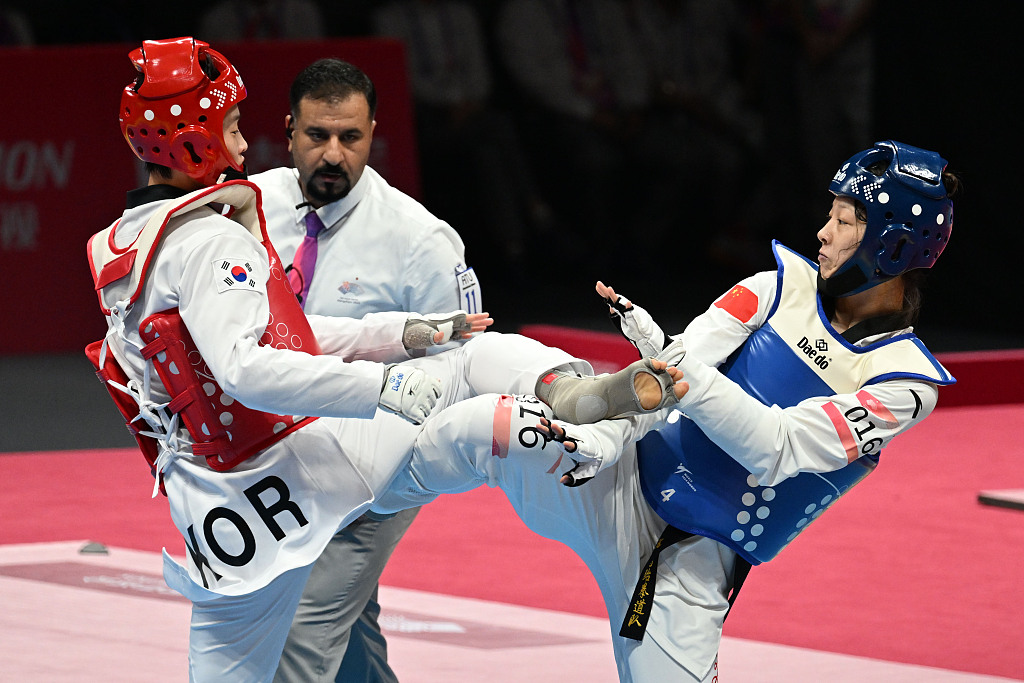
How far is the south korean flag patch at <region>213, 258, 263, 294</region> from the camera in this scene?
3.11m

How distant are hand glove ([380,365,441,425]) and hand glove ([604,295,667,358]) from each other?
1.54 ft

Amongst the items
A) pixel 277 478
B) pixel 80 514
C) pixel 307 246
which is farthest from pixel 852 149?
pixel 277 478

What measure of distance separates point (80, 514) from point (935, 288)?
726cm

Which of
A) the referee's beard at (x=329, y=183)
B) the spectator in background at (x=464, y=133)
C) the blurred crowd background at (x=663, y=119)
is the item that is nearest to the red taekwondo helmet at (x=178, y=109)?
the referee's beard at (x=329, y=183)

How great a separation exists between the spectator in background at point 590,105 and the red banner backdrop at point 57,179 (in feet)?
8.94

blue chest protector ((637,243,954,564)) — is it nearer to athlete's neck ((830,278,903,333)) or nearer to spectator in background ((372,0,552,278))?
athlete's neck ((830,278,903,333))

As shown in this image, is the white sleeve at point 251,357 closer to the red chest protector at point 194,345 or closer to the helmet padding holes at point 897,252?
the red chest protector at point 194,345

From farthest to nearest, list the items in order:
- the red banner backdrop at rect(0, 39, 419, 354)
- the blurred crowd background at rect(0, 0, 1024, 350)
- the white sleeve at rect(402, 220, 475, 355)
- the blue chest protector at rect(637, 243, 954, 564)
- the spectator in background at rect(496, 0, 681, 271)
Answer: the spectator in background at rect(496, 0, 681, 271), the blurred crowd background at rect(0, 0, 1024, 350), the red banner backdrop at rect(0, 39, 419, 354), the white sleeve at rect(402, 220, 475, 355), the blue chest protector at rect(637, 243, 954, 564)

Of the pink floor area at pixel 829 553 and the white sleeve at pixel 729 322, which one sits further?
the pink floor area at pixel 829 553

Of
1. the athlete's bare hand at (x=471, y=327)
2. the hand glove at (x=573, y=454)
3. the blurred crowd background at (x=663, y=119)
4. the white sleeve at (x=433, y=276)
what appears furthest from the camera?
the blurred crowd background at (x=663, y=119)

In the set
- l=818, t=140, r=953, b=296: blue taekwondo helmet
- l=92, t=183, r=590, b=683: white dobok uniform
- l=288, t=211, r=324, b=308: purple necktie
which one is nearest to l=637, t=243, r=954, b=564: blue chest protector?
l=818, t=140, r=953, b=296: blue taekwondo helmet

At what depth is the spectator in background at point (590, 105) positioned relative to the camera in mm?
11531

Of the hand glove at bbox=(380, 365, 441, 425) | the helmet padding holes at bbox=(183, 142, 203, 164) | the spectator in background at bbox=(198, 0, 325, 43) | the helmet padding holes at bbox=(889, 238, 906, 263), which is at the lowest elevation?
the spectator in background at bbox=(198, 0, 325, 43)

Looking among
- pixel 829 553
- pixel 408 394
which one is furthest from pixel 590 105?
pixel 408 394
